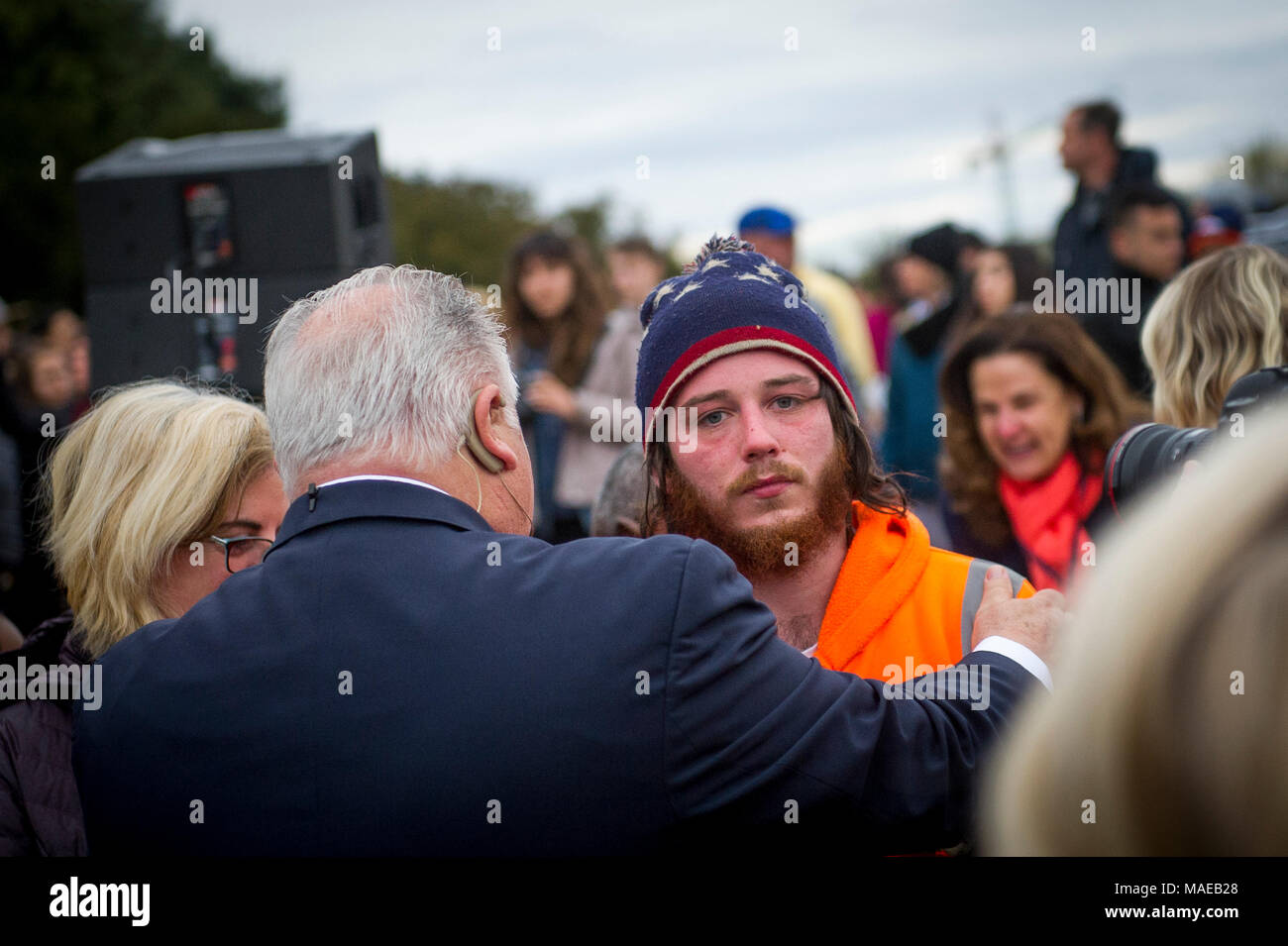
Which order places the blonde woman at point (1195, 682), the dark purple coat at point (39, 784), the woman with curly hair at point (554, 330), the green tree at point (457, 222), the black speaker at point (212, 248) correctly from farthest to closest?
the green tree at point (457, 222)
the woman with curly hair at point (554, 330)
the black speaker at point (212, 248)
the dark purple coat at point (39, 784)
the blonde woman at point (1195, 682)

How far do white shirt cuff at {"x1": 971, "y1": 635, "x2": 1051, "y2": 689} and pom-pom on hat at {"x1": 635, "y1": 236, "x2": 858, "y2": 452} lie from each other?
2.57 ft

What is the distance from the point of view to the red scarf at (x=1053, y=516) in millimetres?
3547

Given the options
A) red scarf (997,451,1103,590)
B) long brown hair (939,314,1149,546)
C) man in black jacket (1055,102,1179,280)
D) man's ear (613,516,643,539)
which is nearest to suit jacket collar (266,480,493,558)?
man's ear (613,516,643,539)

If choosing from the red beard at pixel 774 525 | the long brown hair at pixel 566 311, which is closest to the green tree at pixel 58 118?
the long brown hair at pixel 566 311

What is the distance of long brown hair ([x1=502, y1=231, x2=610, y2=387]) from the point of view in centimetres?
563

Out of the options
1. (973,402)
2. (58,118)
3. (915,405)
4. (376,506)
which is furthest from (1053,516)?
(58,118)

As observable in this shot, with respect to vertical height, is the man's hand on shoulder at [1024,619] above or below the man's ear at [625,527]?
below

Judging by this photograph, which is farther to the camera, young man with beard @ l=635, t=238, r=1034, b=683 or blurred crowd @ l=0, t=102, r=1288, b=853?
blurred crowd @ l=0, t=102, r=1288, b=853

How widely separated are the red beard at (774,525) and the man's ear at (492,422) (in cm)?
53

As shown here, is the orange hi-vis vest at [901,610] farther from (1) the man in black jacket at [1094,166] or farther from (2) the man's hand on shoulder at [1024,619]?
(1) the man in black jacket at [1094,166]

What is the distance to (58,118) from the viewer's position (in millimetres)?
26422

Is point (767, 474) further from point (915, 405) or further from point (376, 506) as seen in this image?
point (915, 405)

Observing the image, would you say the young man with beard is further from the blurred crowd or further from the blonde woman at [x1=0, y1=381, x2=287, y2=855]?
the blonde woman at [x1=0, y1=381, x2=287, y2=855]

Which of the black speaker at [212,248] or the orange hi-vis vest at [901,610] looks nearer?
the orange hi-vis vest at [901,610]
